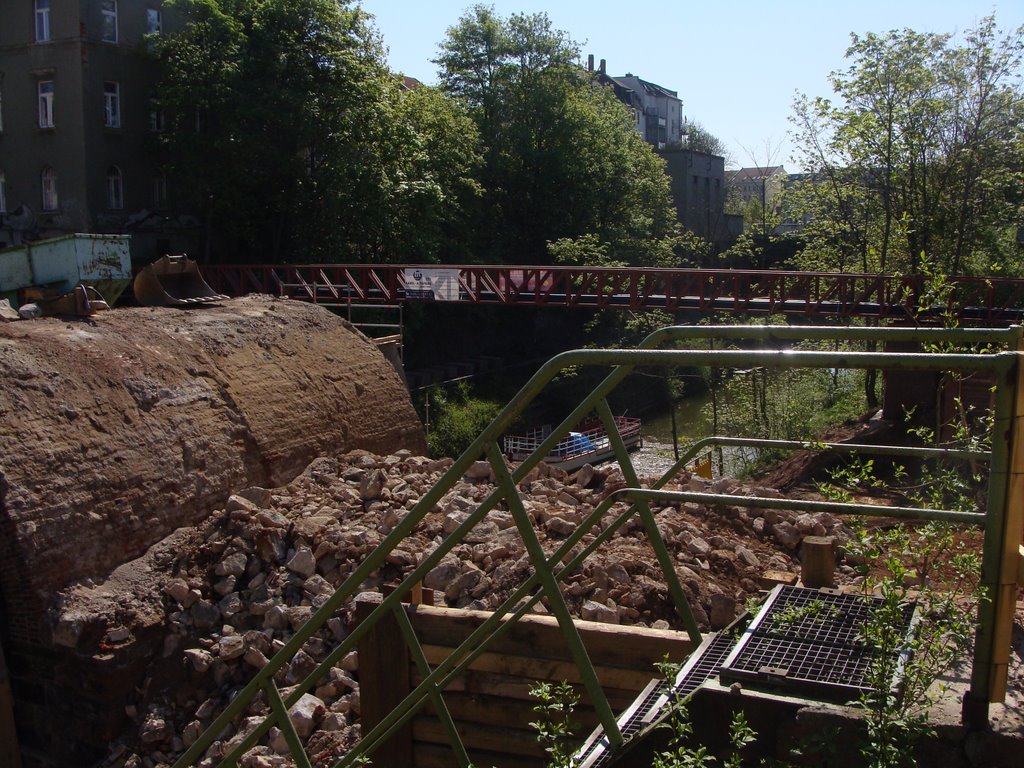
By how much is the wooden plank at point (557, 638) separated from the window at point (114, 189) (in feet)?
81.6

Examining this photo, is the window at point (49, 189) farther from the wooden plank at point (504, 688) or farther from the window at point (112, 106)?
the wooden plank at point (504, 688)

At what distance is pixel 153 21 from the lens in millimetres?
28266

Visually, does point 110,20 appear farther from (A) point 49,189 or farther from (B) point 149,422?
(B) point 149,422

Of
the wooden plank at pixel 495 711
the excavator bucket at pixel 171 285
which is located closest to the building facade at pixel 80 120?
the excavator bucket at pixel 171 285

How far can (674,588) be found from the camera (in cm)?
413

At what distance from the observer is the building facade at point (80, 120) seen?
26.6 m

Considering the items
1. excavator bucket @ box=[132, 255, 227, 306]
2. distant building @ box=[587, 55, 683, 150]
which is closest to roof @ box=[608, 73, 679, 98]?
distant building @ box=[587, 55, 683, 150]

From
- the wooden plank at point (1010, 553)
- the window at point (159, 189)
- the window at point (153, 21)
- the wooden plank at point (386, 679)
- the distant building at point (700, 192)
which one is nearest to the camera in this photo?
the wooden plank at point (1010, 553)

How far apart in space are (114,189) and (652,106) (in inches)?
2097

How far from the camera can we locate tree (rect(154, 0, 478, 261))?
26219 millimetres

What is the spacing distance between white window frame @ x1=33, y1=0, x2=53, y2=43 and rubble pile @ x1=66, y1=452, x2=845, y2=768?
879 inches

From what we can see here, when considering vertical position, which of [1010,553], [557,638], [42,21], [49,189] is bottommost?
[557,638]

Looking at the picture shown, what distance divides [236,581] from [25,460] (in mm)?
2020

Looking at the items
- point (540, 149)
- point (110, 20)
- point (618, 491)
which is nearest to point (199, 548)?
point (618, 491)
